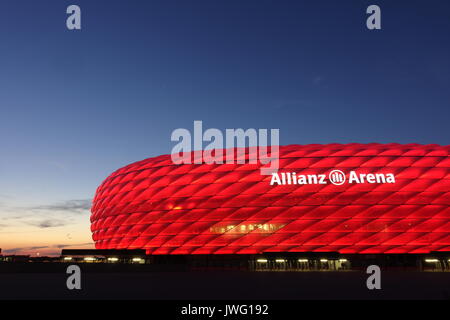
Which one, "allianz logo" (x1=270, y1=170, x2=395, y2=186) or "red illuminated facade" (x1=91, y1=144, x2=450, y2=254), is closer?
"red illuminated facade" (x1=91, y1=144, x2=450, y2=254)

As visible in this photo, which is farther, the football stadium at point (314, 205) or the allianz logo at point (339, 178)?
the allianz logo at point (339, 178)

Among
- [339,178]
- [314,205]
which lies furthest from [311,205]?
[339,178]

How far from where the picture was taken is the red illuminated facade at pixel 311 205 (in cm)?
4044

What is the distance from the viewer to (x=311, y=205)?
40938 millimetres

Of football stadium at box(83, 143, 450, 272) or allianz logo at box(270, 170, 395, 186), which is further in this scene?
allianz logo at box(270, 170, 395, 186)

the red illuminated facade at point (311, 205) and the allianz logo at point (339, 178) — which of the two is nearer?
the red illuminated facade at point (311, 205)

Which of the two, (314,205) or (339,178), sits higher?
(339,178)

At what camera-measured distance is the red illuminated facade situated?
133 ft

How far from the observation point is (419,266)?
36594mm

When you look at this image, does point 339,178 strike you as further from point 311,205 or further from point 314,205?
point 311,205

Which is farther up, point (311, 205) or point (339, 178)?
point (339, 178)

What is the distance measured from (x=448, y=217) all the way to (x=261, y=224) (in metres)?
17.8
